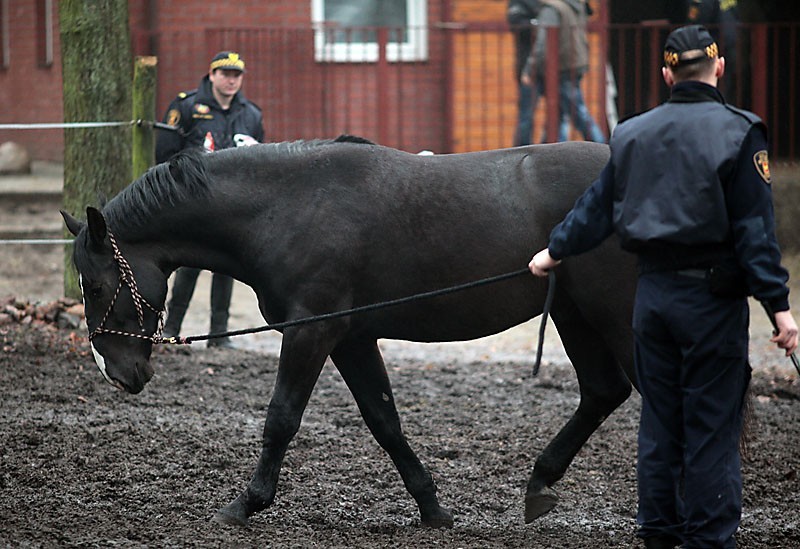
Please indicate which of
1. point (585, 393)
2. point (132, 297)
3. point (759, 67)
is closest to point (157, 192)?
point (132, 297)

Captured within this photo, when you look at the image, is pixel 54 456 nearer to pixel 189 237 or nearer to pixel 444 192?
pixel 189 237

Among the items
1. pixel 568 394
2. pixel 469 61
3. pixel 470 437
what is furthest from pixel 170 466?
pixel 469 61

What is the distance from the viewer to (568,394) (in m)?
7.88

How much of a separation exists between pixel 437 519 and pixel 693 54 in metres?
2.33

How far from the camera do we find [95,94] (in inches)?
353

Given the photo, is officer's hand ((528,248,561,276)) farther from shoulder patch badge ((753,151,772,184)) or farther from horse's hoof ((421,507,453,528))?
horse's hoof ((421,507,453,528))

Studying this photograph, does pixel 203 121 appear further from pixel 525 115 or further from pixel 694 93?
pixel 694 93

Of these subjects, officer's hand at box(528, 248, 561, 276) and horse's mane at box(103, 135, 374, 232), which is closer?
officer's hand at box(528, 248, 561, 276)

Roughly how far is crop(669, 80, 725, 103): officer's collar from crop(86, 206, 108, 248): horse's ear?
2.28 metres

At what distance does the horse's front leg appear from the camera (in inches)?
198

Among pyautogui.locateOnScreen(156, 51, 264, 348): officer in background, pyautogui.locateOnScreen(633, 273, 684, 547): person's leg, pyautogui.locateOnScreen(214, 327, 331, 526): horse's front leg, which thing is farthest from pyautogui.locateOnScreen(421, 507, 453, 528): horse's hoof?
pyautogui.locateOnScreen(156, 51, 264, 348): officer in background

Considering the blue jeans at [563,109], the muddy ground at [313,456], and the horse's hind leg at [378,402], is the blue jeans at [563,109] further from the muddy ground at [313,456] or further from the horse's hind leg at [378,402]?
the horse's hind leg at [378,402]

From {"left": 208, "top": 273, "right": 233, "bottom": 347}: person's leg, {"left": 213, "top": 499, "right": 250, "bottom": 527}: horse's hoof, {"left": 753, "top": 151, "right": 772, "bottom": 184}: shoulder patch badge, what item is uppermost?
{"left": 753, "top": 151, "right": 772, "bottom": 184}: shoulder patch badge

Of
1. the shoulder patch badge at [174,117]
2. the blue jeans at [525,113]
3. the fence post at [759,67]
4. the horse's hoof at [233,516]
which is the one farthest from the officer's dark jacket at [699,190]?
the fence post at [759,67]
